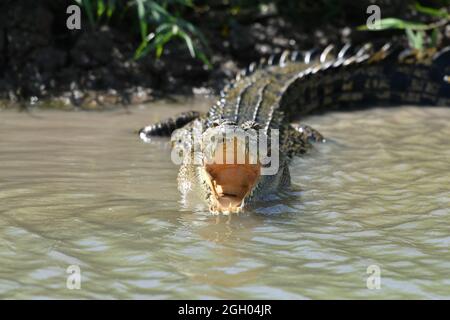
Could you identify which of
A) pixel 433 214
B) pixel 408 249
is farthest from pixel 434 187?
pixel 408 249

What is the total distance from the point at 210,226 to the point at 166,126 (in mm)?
2543

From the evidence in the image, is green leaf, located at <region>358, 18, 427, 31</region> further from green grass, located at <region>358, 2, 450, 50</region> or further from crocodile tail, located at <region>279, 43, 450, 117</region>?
crocodile tail, located at <region>279, 43, 450, 117</region>

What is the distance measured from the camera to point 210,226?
374cm

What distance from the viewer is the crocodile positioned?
12.5 ft

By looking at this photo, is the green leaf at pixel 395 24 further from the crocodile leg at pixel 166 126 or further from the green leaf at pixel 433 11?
the crocodile leg at pixel 166 126

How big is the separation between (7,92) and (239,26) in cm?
263

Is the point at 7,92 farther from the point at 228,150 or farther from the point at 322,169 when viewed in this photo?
the point at 228,150

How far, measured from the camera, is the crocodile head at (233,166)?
Answer: 3590 millimetres

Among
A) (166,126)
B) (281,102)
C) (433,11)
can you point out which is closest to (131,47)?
(166,126)

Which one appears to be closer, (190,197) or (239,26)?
(190,197)

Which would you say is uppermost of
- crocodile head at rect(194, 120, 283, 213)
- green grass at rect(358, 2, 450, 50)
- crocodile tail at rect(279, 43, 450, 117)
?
green grass at rect(358, 2, 450, 50)

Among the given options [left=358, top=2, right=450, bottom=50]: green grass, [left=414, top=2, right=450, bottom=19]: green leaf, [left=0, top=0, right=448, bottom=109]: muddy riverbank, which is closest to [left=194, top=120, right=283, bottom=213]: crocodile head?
[left=0, top=0, right=448, bottom=109]: muddy riverbank

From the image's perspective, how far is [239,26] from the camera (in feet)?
26.7

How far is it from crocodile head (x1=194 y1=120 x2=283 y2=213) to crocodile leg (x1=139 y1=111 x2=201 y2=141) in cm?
205
